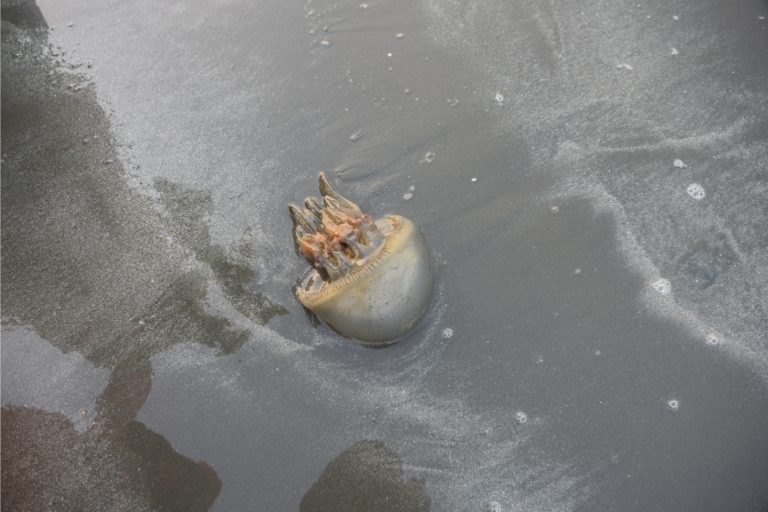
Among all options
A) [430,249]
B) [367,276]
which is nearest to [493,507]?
[367,276]

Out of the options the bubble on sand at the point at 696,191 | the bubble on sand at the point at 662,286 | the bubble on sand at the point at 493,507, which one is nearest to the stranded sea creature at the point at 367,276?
the bubble on sand at the point at 493,507

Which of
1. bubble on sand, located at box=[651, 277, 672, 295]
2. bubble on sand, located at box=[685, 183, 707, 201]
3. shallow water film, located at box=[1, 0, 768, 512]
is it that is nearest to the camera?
shallow water film, located at box=[1, 0, 768, 512]

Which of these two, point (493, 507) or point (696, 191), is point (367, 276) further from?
point (696, 191)

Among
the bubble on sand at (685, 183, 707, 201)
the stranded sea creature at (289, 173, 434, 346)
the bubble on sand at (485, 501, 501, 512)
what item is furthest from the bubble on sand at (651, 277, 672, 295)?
the bubble on sand at (485, 501, 501, 512)

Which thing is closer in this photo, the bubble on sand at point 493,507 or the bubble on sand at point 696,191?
the bubble on sand at point 493,507

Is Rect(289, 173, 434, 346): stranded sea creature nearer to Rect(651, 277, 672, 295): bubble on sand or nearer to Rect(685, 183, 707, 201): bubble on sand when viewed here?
Rect(651, 277, 672, 295): bubble on sand

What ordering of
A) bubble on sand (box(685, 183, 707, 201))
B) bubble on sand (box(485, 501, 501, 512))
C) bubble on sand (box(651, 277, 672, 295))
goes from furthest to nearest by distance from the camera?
bubble on sand (box(685, 183, 707, 201)) < bubble on sand (box(651, 277, 672, 295)) < bubble on sand (box(485, 501, 501, 512))

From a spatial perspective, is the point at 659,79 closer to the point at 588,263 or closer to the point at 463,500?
the point at 588,263

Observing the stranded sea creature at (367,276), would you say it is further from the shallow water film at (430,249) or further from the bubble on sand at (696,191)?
the bubble on sand at (696,191)
